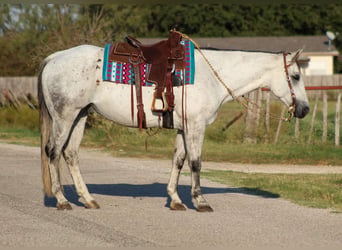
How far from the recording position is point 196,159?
10.7 metres

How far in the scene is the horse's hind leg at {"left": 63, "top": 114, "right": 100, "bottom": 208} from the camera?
1098 centimetres

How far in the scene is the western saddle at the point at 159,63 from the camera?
416 inches

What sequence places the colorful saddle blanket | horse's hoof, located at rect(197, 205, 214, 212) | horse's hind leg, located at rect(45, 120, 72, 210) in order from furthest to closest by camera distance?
horse's hind leg, located at rect(45, 120, 72, 210)
the colorful saddle blanket
horse's hoof, located at rect(197, 205, 214, 212)

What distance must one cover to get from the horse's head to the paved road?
142 cm

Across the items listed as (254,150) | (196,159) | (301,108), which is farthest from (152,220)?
(254,150)

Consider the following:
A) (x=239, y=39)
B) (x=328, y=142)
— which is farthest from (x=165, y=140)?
(x=239, y=39)

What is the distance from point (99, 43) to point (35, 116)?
4.49m

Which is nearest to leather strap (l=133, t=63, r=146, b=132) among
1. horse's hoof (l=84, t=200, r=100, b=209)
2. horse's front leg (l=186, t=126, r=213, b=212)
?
horse's front leg (l=186, t=126, r=213, b=212)

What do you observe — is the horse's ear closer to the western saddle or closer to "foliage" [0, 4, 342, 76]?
the western saddle

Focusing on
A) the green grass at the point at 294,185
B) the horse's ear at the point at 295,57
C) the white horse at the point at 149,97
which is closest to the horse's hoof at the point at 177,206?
the white horse at the point at 149,97

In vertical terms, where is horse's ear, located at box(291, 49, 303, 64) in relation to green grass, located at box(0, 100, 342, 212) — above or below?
above

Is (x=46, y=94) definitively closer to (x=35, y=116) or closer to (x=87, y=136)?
(x=87, y=136)

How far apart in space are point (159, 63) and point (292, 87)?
194 centimetres

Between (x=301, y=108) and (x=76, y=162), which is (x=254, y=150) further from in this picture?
(x=76, y=162)
